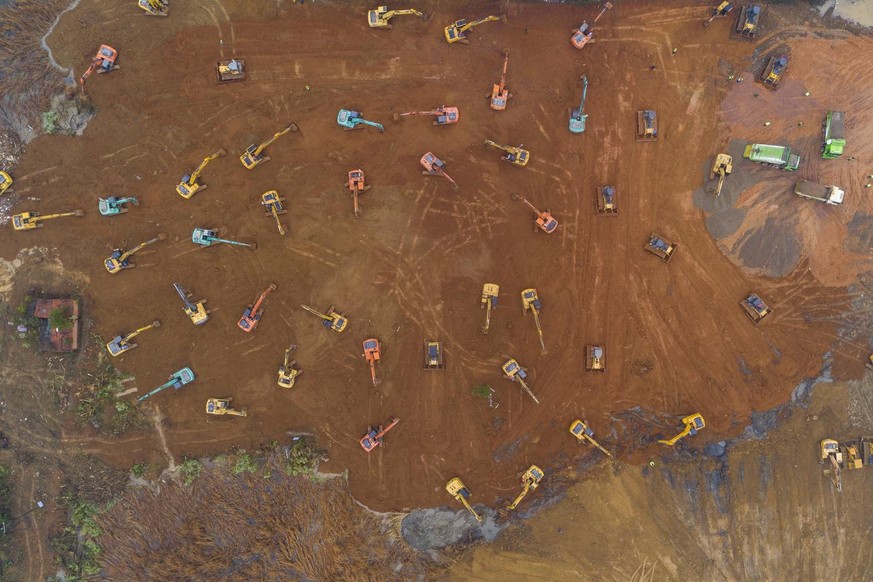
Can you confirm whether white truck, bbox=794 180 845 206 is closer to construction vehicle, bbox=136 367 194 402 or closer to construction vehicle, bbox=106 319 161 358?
construction vehicle, bbox=136 367 194 402

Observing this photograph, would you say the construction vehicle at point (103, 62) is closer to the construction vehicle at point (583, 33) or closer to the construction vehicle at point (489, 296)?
the construction vehicle at point (489, 296)

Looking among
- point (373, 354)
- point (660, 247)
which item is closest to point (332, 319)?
point (373, 354)

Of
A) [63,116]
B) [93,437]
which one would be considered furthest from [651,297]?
[63,116]

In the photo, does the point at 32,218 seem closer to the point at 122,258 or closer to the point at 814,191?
the point at 122,258

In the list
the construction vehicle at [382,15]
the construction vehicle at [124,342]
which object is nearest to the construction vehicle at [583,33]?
the construction vehicle at [382,15]

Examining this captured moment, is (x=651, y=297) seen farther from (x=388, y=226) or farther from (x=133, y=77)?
(x=133, y=77)

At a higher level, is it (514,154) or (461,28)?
(461,28)
